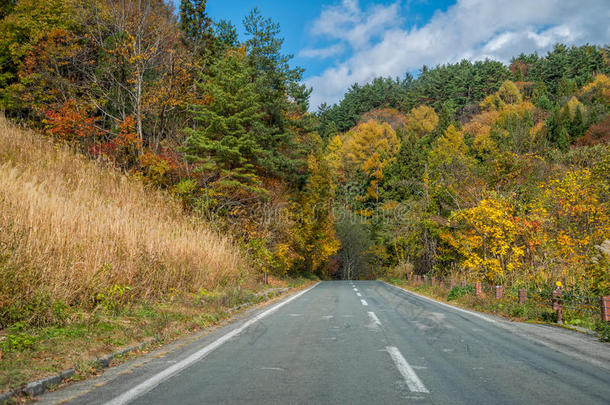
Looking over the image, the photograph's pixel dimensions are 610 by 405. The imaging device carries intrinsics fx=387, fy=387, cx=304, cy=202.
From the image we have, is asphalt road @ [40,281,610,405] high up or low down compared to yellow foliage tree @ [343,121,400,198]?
down

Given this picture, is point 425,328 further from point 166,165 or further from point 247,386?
point 166,165

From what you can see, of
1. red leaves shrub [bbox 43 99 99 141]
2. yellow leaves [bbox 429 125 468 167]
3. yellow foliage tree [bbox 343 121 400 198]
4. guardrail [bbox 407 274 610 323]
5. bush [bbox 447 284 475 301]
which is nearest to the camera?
guardrail [bbox 407 274 610 323]

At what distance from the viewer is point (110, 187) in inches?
502

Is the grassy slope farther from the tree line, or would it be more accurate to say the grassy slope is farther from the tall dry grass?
the tree line

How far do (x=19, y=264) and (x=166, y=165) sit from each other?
1711 cm

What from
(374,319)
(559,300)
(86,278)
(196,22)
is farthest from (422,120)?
(86,278)

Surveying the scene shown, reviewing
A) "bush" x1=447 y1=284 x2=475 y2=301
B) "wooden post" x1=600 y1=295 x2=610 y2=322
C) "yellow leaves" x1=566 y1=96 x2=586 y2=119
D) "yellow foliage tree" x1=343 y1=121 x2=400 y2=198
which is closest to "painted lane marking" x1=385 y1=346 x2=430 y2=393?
"wooden post" x1=600 y1=295 x2=610 y2=322

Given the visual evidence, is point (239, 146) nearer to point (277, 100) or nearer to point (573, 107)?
point (277, 100)

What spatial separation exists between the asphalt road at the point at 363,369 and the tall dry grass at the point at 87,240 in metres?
2.25

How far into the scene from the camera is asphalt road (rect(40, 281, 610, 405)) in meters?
3.92

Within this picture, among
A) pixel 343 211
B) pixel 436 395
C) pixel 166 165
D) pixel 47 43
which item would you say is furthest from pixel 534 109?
pixel 436 395

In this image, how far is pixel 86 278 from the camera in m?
7.09

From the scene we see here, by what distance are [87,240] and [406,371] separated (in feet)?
20.7

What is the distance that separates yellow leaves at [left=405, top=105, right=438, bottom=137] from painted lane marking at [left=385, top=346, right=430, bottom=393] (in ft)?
216
